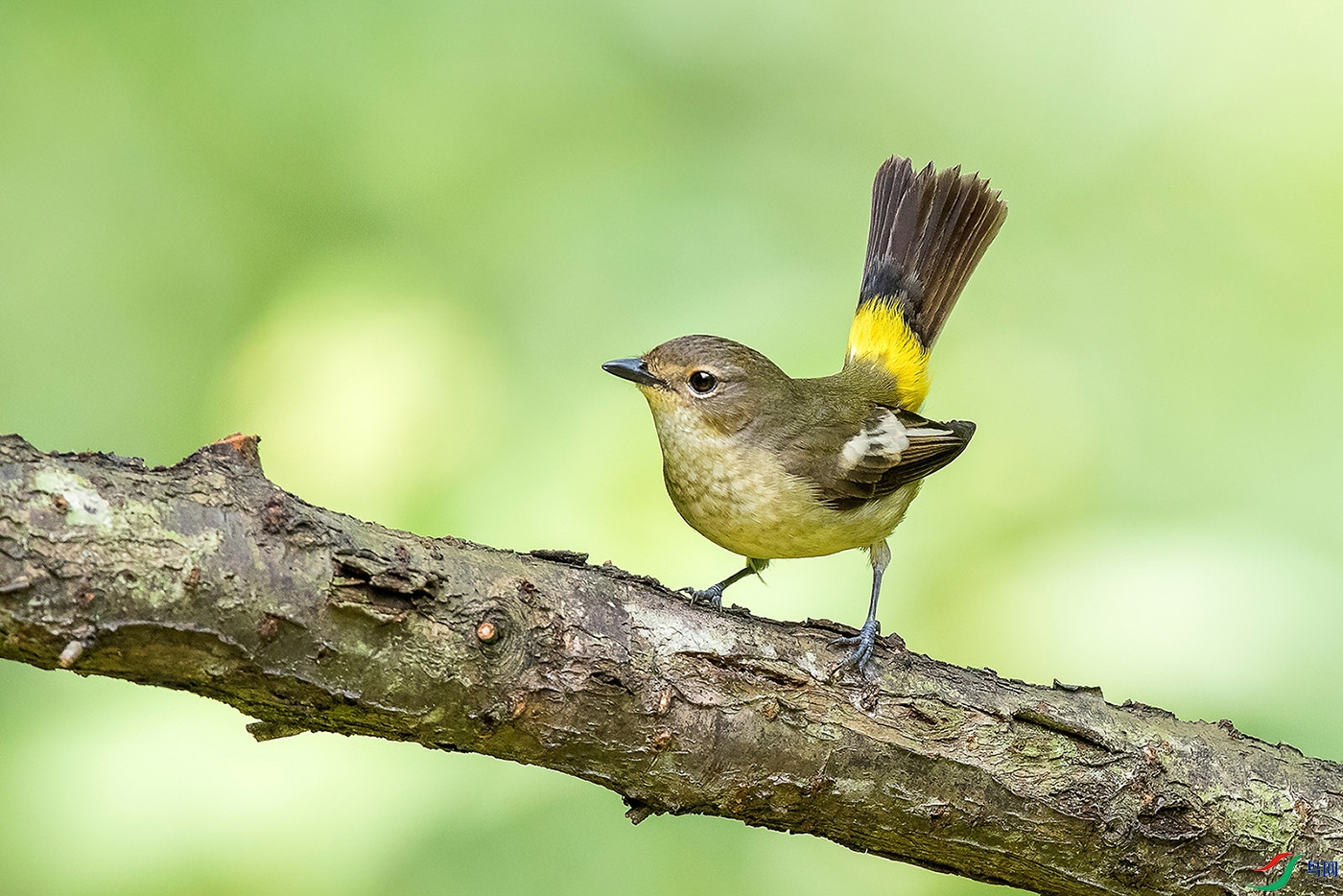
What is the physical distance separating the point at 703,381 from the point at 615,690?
1536 millimetres

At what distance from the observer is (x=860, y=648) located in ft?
8.72

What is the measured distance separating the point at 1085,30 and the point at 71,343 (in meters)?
4.53

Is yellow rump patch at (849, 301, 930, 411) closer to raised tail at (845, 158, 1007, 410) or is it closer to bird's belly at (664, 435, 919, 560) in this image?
raised tail at (845, 158, 1007, 410)

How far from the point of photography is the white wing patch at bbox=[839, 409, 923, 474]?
140 inches

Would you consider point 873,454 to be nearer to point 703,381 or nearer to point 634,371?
point 703,381

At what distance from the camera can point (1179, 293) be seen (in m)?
5.14

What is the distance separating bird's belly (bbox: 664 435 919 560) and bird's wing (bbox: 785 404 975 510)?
48mm

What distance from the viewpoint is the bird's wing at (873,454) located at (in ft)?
11.4

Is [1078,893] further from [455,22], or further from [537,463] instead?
[455,22]

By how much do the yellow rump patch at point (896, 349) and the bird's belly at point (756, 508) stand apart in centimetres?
89

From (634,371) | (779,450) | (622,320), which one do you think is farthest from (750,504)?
(622,320)

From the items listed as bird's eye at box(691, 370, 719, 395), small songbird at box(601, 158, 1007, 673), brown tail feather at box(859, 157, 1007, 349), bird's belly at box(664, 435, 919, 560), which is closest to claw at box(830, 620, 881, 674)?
small songbird at box(601, 158, 1007, 673)

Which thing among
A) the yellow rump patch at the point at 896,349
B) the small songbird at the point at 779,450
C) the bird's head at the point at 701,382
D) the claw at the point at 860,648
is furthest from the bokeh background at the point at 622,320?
the claw at the point at 860,648

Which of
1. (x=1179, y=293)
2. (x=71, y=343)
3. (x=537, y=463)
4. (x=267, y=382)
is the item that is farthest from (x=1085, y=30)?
(x=71, y=343)
